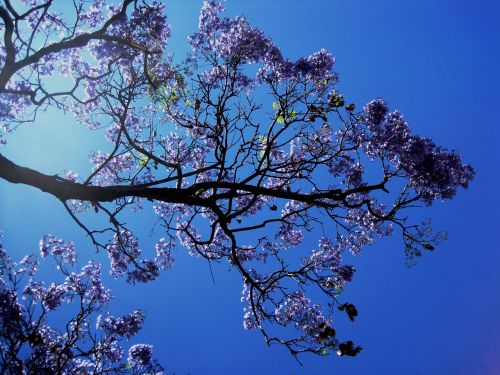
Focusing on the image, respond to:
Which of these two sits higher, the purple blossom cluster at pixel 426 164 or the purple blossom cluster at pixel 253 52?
the purple blossom cluster at pixel 253 52

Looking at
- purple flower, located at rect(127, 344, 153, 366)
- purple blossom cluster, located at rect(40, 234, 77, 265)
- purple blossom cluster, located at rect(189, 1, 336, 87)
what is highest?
purple blossom cluster, located at rect(189, 1, 336, 87)

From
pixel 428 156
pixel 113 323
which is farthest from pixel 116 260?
pixel 428 156

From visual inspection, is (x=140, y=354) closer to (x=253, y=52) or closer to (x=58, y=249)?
(x=58, y=249)

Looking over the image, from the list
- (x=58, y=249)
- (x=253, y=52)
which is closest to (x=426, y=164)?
(x=253, y=52)

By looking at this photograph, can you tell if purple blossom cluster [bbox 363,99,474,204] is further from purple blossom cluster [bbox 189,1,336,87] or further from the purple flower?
the purple flower

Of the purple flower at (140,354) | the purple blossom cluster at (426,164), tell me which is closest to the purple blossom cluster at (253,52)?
the purple blossom cluster at (426,164)

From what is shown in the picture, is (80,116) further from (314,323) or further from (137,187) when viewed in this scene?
(314,323)

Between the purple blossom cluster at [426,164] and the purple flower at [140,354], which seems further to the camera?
the purple flower at [140,354]

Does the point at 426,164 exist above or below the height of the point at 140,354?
above

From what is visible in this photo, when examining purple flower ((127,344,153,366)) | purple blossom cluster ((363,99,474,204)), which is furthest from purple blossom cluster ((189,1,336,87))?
purple flower ((127,344,153,366))

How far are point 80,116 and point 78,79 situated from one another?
3955 millimetres

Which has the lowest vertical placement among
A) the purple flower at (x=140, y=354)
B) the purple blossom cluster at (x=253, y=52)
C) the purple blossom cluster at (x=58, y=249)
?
the purple flower at (x=140, y=354)

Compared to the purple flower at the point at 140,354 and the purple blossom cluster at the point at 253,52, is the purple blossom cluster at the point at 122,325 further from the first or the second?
the purple blossom cluster at the point at 253,52

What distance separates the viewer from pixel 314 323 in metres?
9.90
